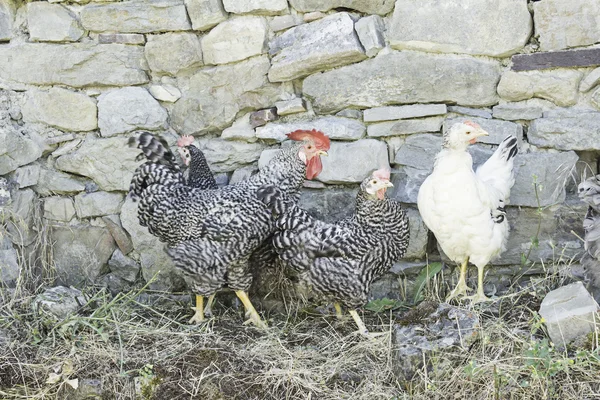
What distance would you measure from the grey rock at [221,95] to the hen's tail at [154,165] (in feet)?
1.62

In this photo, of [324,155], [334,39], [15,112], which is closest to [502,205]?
[324,155]

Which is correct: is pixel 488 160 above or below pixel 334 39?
below

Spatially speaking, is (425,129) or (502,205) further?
(425,129)

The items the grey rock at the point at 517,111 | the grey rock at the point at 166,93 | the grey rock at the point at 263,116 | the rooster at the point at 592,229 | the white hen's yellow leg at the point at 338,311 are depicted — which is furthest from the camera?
the grey rock at the point at 166,93

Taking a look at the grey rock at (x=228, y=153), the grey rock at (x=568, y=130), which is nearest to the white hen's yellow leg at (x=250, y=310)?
the grey rock at (x=228, y=153)

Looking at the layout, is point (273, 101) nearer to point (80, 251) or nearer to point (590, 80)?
point (80, 251)

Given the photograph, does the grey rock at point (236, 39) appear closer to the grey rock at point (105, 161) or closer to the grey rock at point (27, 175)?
the grey rock at point (105, 161)

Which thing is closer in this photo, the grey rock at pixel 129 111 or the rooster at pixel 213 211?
the rooster at pixel 213 211

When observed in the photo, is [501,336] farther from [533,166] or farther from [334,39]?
[334,39]

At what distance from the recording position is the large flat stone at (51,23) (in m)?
4.70

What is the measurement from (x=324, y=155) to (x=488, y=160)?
99cm

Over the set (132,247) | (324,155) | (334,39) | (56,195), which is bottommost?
(132,247)

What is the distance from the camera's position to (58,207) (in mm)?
4922

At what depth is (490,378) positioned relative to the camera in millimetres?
3432
